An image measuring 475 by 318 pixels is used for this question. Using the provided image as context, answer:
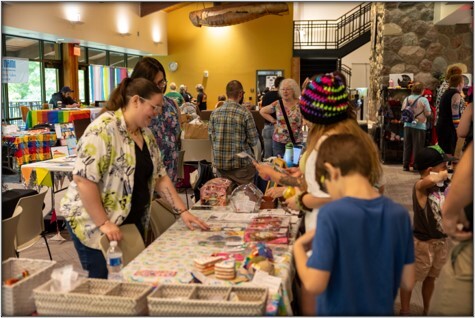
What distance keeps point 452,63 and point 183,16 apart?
11617mm

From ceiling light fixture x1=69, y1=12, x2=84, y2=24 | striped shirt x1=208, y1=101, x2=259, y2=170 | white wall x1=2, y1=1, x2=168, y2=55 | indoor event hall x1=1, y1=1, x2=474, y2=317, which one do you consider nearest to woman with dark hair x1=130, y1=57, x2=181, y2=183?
indoor event hall x1=1, y1=1, x2=474, y2=317

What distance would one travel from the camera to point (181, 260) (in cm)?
238

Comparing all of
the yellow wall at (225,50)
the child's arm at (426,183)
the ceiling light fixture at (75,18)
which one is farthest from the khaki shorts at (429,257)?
the yellow wall at (225,50)

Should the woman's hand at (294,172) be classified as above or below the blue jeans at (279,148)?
above

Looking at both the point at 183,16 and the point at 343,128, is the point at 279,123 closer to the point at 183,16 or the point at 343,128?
the point at 343,128

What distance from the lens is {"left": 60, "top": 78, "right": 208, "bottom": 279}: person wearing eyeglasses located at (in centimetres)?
246

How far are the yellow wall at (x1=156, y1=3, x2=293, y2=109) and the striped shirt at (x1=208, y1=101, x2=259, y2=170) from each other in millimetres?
14554

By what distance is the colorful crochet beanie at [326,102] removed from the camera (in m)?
2.31

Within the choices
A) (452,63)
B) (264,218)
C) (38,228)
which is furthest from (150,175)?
(452,63)

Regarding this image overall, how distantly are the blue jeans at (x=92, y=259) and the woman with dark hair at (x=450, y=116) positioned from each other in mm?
5862

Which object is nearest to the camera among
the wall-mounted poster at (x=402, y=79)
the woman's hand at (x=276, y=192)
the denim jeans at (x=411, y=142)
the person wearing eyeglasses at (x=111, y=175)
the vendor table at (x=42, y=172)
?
the person wearing eyeglasses at (x=111, y=175)

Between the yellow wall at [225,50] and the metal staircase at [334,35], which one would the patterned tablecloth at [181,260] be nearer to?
the metal staircase at [334,35]

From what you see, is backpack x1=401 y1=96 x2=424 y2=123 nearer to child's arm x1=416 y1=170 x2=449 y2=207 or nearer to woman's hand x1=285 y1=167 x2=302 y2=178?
child's arm x1=416 y1=170 x2=449 y2=207

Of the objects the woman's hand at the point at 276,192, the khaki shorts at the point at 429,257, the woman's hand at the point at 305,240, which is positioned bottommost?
the khaki shorts at the point at 429,257
